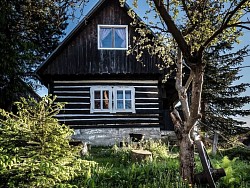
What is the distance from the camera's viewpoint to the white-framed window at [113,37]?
17.0 m

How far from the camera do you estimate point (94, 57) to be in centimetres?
1655

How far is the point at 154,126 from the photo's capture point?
1688 cm

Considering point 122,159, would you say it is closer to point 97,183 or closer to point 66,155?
point 97,183

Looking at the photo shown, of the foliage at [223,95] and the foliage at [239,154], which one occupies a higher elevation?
the foliage at [223,95]

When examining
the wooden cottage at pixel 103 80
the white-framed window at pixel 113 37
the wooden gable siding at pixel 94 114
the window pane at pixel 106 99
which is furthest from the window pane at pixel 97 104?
the white-framed window at pixel 113 37

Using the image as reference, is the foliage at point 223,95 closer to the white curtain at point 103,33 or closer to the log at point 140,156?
the white curtain at point 103,33

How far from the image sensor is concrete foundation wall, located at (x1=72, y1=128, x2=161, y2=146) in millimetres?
16297

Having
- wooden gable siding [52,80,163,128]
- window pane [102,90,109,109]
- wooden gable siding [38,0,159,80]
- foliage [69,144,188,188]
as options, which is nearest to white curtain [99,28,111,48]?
wooden gable siding [38,0,159,80]

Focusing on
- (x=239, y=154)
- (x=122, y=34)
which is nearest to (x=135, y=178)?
(x=239, y=154)

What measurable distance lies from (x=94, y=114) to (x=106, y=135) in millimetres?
1263

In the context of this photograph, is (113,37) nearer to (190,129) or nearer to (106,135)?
(106,135)

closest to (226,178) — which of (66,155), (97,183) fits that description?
(97,183)

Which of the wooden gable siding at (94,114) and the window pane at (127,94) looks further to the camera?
the window pane at (127,94)

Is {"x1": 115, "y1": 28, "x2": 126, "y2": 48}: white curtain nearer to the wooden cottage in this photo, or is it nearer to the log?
the wooden cottage
